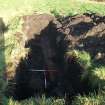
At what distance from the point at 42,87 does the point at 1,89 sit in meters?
1.10

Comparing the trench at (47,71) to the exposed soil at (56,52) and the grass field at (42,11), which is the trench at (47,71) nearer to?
the exposed soil at (56,52)

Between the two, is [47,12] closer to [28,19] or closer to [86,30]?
[28,19]

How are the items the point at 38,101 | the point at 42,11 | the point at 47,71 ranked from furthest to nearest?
the point at 42,11, the point at 47,71, the point at 38,101

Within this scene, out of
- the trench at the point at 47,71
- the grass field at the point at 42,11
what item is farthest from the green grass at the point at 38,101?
the trench at the point at 47,71

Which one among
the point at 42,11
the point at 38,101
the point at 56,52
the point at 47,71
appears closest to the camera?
the point at 38,101

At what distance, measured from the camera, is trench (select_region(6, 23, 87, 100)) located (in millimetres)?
9680

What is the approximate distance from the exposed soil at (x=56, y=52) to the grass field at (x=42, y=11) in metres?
0.31

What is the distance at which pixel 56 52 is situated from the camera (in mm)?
10867

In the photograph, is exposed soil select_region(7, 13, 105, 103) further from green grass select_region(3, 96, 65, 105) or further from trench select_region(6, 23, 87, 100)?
green grass select_region(3, 96, 65, 105)

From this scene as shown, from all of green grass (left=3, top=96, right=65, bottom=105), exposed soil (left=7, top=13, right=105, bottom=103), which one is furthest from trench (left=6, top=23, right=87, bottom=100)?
green grass (left=3, top=96, right=65, bottom=105)

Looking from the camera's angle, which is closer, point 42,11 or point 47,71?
point 47,71

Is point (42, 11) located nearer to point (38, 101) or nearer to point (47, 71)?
point (47, 71)

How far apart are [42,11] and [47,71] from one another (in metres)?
2.97

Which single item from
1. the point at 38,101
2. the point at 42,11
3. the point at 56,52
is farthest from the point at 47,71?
the point at 42,11
